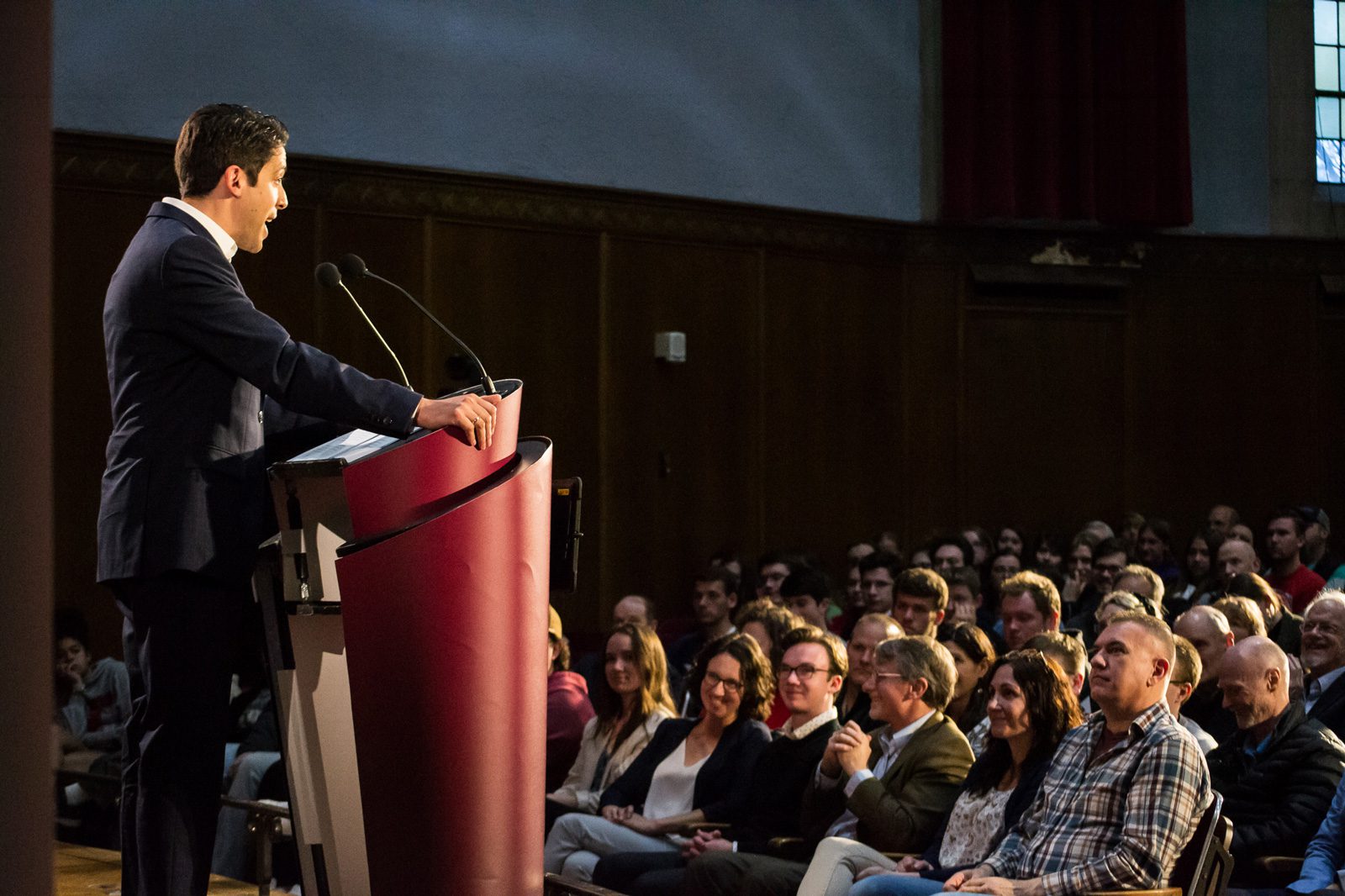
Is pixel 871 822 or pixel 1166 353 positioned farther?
pixel 1166 353

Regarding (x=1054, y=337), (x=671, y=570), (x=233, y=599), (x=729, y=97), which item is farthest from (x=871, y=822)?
(x=1054, y=337)

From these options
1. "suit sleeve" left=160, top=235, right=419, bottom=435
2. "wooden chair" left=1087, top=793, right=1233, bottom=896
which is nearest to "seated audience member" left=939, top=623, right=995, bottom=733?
"wooden chair" left=1087, top=793, right=1233, bottom=896

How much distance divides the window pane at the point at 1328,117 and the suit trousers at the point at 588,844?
7599mm

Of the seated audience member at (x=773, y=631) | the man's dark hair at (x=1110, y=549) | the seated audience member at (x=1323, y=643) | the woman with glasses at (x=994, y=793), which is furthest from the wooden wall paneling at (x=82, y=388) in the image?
the seated audience member at (x=1323, y=643)

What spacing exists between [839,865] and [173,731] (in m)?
1.99

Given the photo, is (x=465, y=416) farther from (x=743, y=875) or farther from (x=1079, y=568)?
(x=1079, y=568)

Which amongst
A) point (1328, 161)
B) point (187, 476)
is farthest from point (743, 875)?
point (1328, 161)

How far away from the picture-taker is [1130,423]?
1001 cm

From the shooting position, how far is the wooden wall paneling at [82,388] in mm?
6852

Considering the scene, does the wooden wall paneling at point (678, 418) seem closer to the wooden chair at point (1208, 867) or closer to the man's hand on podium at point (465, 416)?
the wooden chair at point (1208, 867)

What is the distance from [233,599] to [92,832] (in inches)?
149

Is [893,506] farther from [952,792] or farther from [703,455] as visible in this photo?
[952,792]

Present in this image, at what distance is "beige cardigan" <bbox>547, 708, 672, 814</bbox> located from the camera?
472 centimetres

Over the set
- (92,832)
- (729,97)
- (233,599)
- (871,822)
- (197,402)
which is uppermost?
(729,97)
